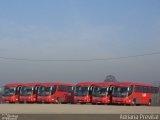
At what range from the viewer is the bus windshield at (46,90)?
180 feet

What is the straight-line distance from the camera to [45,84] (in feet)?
183

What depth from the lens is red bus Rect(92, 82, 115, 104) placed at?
50188mm

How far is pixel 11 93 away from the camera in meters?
56.8

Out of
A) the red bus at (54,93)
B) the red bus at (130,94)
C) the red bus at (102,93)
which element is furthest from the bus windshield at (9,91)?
the red bus at (130,94)

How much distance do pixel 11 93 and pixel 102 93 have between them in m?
13.0

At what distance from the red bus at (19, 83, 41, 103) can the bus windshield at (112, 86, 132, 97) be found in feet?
36.4

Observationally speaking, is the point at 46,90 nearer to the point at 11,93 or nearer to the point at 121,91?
the point at 11,93

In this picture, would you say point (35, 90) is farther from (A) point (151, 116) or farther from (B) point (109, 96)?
(A) point (151, 116)

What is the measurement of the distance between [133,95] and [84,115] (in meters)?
24.6

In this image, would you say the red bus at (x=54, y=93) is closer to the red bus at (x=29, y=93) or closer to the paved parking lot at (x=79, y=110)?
the red bus at (x=29, y=93)

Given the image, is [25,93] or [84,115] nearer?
[84,115]

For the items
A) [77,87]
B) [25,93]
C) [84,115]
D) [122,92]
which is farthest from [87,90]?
[84,115]

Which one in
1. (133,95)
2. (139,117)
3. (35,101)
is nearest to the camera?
(139,117)

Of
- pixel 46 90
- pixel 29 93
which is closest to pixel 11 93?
pixel 29 93
